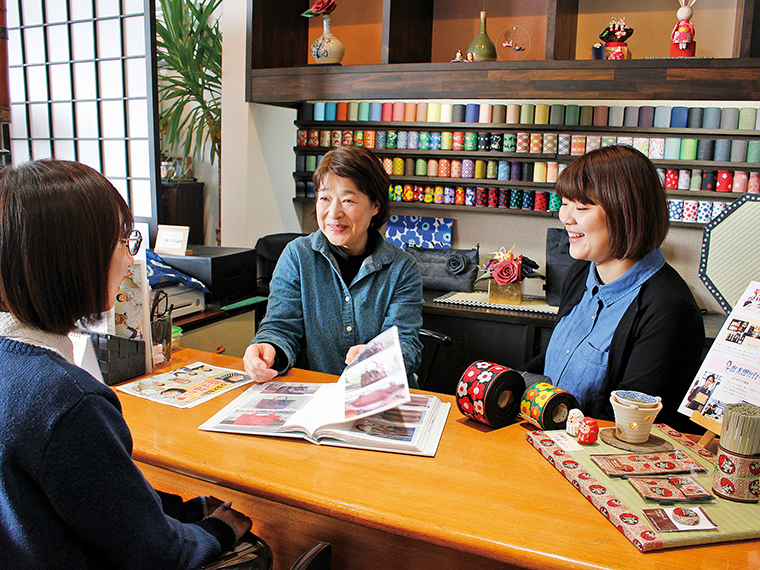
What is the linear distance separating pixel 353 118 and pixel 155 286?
1.85 meters

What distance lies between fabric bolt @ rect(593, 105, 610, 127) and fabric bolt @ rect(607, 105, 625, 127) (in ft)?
0.06

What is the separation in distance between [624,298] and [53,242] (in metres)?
1.38

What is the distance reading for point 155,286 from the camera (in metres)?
2.36

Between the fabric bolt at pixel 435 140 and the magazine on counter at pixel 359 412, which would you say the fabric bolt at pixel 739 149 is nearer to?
the fabric bolt at pixel 435 140

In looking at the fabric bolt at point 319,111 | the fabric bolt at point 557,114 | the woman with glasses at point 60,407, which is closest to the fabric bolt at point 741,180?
the fabric bolt at point 557,114

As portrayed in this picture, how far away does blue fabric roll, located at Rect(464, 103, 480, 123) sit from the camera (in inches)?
136

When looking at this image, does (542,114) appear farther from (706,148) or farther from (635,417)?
(635,417)

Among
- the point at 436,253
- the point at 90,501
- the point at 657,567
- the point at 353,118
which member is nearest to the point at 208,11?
the point at 353,118

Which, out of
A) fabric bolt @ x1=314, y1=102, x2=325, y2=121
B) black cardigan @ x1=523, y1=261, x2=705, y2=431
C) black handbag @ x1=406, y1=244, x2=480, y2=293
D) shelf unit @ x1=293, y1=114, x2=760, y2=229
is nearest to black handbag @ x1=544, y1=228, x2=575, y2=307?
shelf unit @ x1=293, y1=114, x2=760, y2=229

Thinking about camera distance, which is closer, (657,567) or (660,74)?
(657,567)

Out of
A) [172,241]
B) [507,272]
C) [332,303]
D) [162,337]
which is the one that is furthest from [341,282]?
[507,272]

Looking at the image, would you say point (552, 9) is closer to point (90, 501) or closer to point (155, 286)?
point (155, 286)

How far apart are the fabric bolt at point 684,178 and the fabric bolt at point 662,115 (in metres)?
0.26

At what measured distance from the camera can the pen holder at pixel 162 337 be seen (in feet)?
6.04
